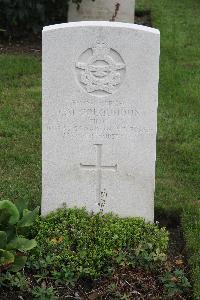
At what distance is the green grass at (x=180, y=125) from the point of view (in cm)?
500

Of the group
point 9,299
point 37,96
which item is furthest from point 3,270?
point 37,96

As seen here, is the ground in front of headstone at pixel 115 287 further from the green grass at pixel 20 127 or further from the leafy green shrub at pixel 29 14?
the leafy green shrub at pixel 29 14

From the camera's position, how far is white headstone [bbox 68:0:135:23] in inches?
386

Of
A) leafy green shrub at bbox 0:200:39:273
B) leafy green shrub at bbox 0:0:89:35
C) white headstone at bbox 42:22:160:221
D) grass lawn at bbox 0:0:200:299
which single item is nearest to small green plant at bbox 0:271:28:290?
leafy green shrub at bbox 0:200:39:273

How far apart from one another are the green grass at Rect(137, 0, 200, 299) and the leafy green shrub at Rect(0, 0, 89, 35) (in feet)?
5.00

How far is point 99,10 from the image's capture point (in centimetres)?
985

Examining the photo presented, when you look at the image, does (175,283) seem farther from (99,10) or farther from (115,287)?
(99,10)

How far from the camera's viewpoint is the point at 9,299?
160 inches

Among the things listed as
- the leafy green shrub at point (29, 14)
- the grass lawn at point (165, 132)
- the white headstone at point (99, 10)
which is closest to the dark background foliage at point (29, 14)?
the leafy green shrub at point (29, 14)

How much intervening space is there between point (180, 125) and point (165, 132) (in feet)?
0.77

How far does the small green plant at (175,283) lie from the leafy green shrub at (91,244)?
0.13 metres

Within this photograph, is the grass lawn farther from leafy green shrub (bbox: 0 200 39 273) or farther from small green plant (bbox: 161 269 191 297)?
leafy green shrub (bbox: 0 200 39 273)

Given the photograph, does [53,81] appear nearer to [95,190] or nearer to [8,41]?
[95,190]

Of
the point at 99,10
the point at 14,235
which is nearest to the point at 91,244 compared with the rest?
the point at 14,235
